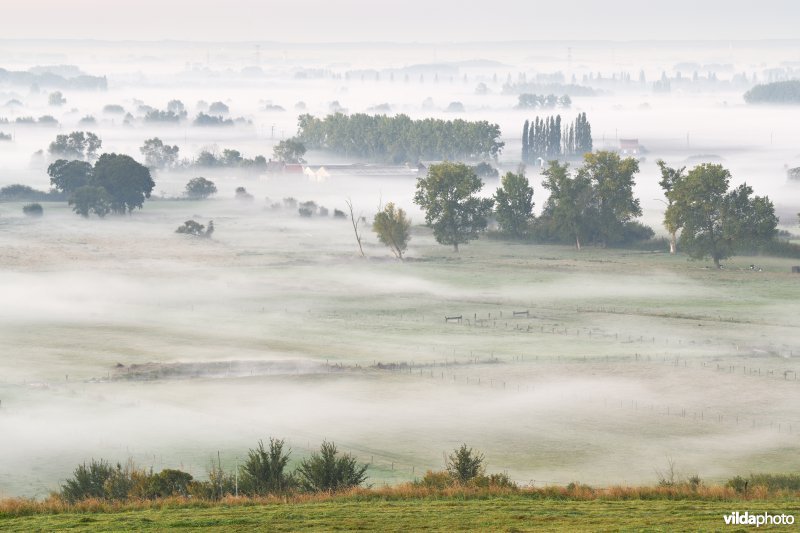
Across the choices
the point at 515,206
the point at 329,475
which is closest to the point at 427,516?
the point at 329,475

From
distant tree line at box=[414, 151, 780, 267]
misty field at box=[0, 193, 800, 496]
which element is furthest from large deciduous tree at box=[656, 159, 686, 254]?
misty field at box=[0, 193, 800, 496]

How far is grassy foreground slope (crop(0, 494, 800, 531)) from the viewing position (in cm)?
4403

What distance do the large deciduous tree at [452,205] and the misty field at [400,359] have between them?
10.1 ft

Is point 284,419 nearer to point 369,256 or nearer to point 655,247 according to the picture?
point 369,256

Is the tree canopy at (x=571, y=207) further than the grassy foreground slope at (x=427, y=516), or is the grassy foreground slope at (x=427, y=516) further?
the tree canopy at (x=571, y=207)

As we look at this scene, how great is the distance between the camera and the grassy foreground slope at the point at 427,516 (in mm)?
44031

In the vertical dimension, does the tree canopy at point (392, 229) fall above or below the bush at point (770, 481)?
above

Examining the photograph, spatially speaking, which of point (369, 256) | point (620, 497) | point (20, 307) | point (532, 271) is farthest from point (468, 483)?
point (369, 256)

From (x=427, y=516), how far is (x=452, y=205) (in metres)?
109

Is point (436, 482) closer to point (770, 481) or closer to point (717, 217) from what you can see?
point (770, 481)

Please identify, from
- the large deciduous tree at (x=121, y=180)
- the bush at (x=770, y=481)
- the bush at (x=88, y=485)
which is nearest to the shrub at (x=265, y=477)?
the bush at (x=88, y=485)

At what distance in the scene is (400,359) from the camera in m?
92.5

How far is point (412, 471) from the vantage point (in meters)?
63.9

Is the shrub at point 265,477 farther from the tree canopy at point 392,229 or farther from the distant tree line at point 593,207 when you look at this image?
the distant tree line at point 593,207
